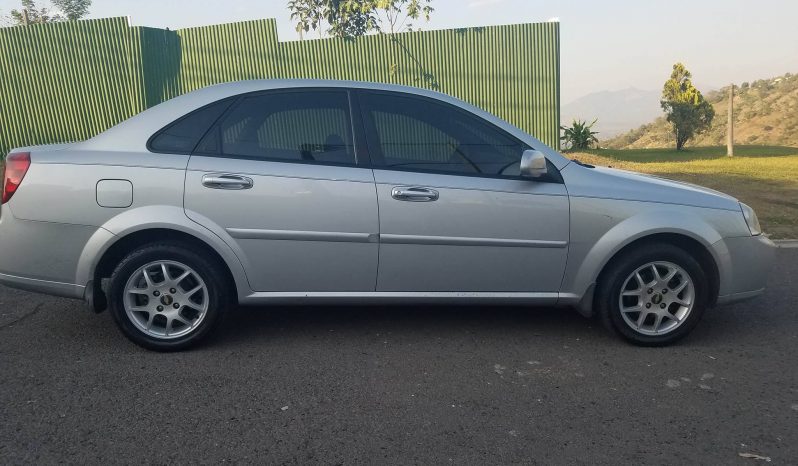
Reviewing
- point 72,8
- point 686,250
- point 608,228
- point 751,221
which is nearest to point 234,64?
point 608,228

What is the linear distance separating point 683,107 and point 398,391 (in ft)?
59.2

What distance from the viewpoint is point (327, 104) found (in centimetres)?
408

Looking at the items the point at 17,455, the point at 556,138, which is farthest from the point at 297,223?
the point at 556,138

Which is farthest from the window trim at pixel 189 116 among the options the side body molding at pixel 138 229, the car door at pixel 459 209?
the car door at pixel 459 209

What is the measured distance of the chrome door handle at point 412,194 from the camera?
3.85 meters

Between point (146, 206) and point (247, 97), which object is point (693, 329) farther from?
point (146, 206)

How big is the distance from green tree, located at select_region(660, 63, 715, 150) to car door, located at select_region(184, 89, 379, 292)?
1704 centimetres

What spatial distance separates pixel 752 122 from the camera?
3944cm

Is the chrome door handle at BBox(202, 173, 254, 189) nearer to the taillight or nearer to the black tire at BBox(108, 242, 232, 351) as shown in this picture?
the black tire at BBox(108, 242, 232, 351)

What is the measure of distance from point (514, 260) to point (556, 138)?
422 inches

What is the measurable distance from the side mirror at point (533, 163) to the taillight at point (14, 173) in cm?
294

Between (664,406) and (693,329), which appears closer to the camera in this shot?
(664,406)

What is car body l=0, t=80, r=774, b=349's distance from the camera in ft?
A: 12.2

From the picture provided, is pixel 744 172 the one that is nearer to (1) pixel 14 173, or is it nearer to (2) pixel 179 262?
(2) pixel 179 262
